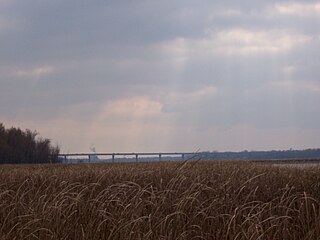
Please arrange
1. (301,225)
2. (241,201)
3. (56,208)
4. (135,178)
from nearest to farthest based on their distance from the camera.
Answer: (56,208)
(301,225)
(241,201)
(135,178)

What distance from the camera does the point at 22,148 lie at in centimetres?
5259

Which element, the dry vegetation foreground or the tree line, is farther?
the tree line

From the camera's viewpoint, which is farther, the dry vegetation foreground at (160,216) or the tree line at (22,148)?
the tree line at (22,148)

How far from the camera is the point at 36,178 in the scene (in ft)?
39.1

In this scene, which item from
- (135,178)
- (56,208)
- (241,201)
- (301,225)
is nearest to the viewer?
(56,208)

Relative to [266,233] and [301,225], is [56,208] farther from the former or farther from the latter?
[301,225]

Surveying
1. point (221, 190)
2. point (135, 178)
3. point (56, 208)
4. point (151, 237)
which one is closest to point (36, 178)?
point (135, 178)

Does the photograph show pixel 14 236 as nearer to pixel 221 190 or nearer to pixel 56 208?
pixel 56 208

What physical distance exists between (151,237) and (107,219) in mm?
578

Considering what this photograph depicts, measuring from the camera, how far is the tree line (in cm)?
5094

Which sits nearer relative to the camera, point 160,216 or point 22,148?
point 160,216

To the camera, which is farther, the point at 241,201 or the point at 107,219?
the point at 241,201

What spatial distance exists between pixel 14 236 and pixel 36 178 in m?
5.32

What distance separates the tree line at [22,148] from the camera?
2005 inches
